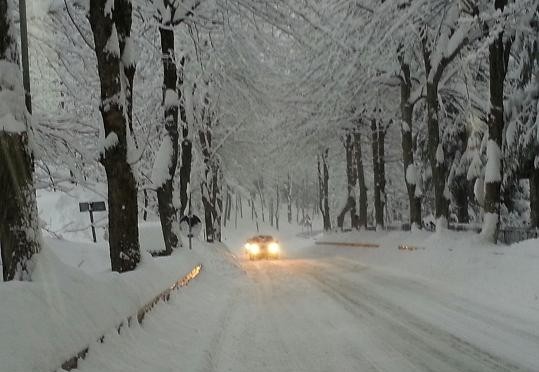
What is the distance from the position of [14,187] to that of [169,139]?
38.0ft

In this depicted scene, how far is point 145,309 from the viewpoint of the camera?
8.93 m

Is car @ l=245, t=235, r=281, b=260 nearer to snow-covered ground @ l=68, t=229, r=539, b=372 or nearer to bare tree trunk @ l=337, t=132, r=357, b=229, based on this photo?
bare tree trunk @ l=337, t=132, r=357, b=229

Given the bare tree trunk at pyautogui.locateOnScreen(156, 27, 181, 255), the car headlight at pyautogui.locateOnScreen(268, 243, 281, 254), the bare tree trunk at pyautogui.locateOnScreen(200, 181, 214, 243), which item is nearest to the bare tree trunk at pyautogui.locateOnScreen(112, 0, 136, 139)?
the bare tree trunk at pyautogui.locateOnScreen(156, 27, 181, 255)

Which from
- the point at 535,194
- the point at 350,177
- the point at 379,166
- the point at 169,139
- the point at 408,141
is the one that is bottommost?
the point at 535,194

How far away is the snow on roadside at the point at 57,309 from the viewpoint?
16.3 ft

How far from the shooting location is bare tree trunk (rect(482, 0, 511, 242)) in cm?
1659

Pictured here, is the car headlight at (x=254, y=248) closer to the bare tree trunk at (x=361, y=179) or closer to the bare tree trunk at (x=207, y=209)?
the bare tree trunk at (x=207, y=209)

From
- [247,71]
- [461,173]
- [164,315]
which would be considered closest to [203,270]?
[164,315]

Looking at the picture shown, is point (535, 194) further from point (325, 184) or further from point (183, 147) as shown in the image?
point (325, 184)

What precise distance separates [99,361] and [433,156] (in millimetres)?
18619

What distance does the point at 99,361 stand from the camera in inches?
241

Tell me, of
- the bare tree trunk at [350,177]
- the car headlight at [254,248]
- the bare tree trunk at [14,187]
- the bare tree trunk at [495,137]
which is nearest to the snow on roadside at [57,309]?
the bare tree trunk at [14,187]

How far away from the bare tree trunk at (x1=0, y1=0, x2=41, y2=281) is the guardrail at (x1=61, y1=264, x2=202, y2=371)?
141 centimetres

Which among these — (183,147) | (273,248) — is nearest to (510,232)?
(183,147)
